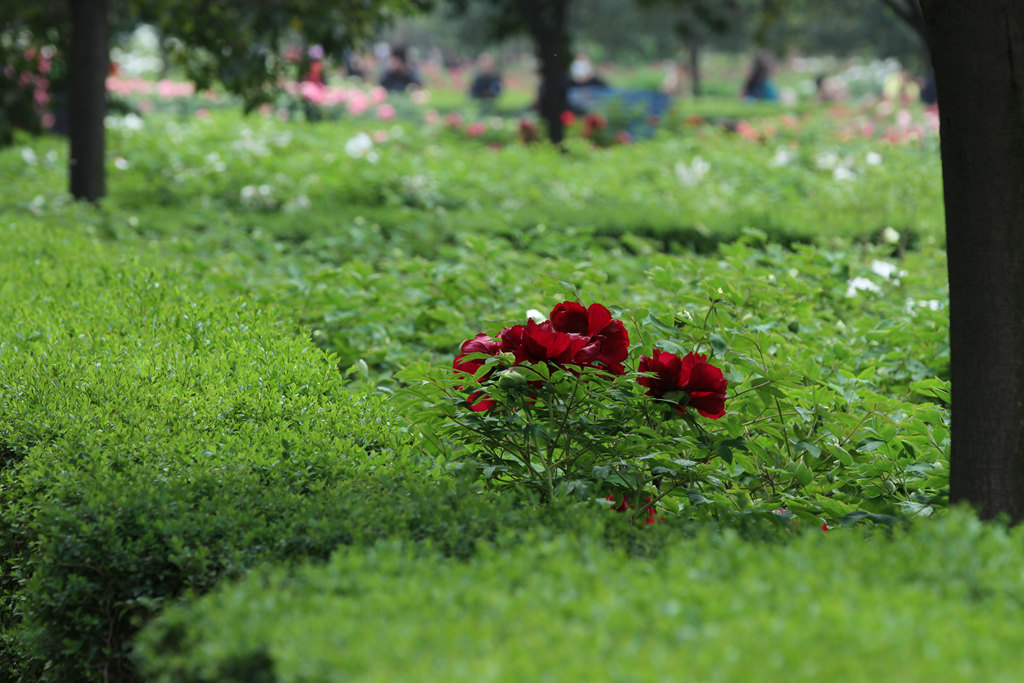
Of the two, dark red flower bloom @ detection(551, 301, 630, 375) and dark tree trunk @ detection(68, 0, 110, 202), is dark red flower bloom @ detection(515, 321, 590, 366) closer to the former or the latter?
dark red flower bloom @ detection(551, 301, 630, 375)

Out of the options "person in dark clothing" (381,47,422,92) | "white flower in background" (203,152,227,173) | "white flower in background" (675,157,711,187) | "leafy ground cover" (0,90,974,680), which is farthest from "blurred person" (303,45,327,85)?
"person in dark clothing" (381,47,422,92)

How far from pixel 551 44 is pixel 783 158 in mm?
3883

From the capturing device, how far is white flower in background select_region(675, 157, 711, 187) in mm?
11211

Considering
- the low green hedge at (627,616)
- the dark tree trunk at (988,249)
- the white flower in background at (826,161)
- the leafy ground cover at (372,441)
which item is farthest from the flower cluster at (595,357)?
the white flower in background at (826,161)

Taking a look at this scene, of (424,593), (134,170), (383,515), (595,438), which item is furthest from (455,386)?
(134,170)

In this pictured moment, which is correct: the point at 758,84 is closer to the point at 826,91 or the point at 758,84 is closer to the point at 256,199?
the point at 826,91

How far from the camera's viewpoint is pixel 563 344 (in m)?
2.63

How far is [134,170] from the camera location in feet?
36.7

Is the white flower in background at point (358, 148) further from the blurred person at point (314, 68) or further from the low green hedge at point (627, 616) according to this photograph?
the low green hedge at point (627, 616)

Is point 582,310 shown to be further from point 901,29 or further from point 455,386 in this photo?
point 901,29

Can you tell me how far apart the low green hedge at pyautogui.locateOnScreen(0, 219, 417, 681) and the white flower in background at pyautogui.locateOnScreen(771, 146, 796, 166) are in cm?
902

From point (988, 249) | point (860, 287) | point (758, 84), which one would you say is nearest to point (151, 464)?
point (988, 249)

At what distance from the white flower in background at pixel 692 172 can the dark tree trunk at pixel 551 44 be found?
10.2 feet

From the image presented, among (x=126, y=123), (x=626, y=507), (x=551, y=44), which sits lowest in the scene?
(x=126, y=123)
